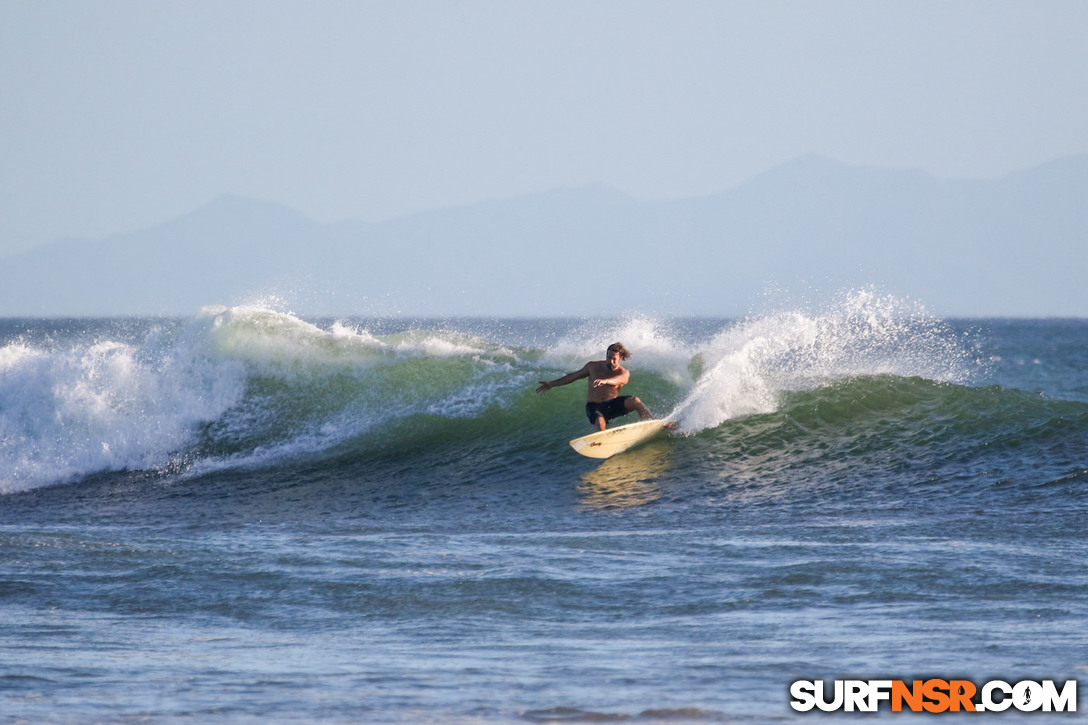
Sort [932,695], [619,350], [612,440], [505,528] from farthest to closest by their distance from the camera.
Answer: [612,440] < [619,350] < [505,528] < [932,695]

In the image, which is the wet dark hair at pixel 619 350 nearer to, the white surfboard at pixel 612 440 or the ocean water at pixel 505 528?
the white surfboard at pixel 612 440

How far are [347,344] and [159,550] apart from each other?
362 inches

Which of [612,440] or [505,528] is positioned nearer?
[505,528]

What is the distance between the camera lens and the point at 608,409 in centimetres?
1400

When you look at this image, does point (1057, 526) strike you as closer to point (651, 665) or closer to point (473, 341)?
point (651, 665)

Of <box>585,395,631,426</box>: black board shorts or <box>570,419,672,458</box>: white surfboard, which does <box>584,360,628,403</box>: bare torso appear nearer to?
<box>585,395,631,426</box>: black board shorts

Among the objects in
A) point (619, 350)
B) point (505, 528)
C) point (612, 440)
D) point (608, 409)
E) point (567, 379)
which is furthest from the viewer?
point (608, 409)

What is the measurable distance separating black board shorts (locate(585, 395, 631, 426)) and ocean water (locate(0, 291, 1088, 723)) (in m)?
0.55

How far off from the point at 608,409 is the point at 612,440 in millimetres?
401

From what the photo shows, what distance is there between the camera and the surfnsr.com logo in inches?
196

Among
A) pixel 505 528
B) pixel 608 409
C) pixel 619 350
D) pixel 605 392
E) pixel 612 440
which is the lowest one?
pixel 505 528

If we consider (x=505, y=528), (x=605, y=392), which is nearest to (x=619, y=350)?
(x=605, y=392)

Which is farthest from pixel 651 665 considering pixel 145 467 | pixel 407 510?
pixel 145 467

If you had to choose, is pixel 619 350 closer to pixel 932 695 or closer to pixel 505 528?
pixel 505 528
